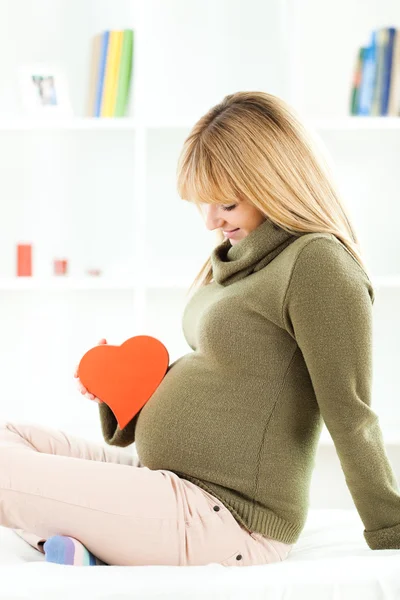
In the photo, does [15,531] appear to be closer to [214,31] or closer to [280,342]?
[280,342]

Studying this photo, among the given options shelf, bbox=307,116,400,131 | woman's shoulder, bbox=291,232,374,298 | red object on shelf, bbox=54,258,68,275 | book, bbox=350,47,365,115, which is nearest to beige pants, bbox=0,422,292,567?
woman's shoulder, bbox=291,232,374,298

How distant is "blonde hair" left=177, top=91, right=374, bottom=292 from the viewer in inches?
56.7

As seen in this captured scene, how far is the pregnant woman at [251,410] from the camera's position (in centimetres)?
125

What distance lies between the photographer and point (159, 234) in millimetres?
2861

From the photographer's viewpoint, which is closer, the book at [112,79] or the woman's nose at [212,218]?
the woman's nose at [212,218]

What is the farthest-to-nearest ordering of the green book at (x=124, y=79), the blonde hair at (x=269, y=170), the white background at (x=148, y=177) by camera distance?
the white background at (x=148, y=177) < the green book at (x=124, y=79) < the blonde hair at (x=269, y=170)

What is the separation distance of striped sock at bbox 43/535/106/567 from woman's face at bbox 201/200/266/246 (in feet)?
2.11

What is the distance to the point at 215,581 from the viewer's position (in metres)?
1.16

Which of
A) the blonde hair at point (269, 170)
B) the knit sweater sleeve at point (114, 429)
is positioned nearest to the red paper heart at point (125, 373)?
the knit sweater sleeve at point (114, 429)

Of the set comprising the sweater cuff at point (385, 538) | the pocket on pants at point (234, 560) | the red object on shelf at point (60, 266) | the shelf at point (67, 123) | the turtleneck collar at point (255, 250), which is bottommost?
the pocket on pants at point (234, 560)

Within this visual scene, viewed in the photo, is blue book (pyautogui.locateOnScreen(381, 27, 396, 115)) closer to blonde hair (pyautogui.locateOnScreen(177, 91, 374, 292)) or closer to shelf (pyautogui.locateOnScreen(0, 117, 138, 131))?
shelf (pyautogui.locateOnScreen(0, 117, 138, 131))

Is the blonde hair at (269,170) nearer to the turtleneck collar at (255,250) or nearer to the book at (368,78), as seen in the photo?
the turtleneck collar at (255,250)

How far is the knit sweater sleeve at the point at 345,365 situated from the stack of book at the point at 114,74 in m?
1.48

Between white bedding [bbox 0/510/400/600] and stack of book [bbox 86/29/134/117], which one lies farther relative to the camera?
stack of book [bbox 86/29/134/117]
